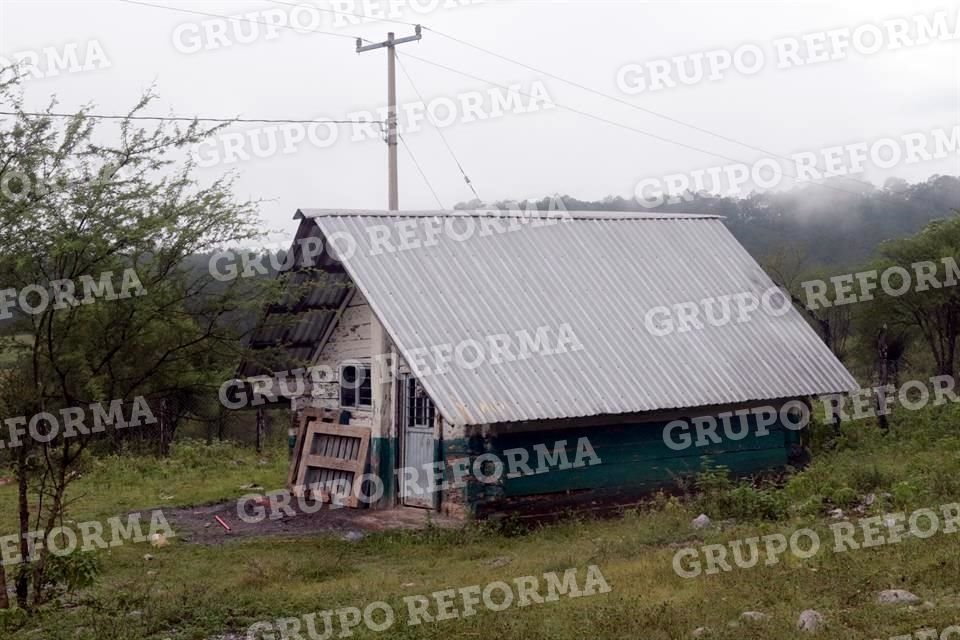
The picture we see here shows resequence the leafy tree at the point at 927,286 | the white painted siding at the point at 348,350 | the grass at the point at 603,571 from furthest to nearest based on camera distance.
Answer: the leafy tree at the point at 927,286
the white painted siding at the point at 348,350
the grass at the point at 603,571

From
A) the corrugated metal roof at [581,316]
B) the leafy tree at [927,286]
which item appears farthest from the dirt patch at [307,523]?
the leafy tree at [927,286]

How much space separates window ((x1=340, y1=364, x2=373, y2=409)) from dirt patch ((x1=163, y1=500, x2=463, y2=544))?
64.7 inches

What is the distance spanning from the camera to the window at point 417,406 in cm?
1460

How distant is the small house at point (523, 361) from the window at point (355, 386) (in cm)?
3

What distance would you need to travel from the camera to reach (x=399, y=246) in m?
15.5

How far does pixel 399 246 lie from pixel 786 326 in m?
6.74

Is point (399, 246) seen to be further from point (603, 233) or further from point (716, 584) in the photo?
point (716, 584)

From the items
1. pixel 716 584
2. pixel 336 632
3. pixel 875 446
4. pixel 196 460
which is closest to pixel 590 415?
pixel 716 584

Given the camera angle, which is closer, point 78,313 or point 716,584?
point 716,584

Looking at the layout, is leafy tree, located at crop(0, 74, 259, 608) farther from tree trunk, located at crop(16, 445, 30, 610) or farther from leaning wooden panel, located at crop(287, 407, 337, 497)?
leaning wooden panel, located at crop(287, 407, 337, 497)

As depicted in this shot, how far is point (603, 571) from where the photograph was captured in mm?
10219

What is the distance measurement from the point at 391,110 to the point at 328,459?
924cm

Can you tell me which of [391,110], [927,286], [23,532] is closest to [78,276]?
[23,532]

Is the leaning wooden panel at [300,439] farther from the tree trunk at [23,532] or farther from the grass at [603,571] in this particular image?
the tree trunk at [23,532]
